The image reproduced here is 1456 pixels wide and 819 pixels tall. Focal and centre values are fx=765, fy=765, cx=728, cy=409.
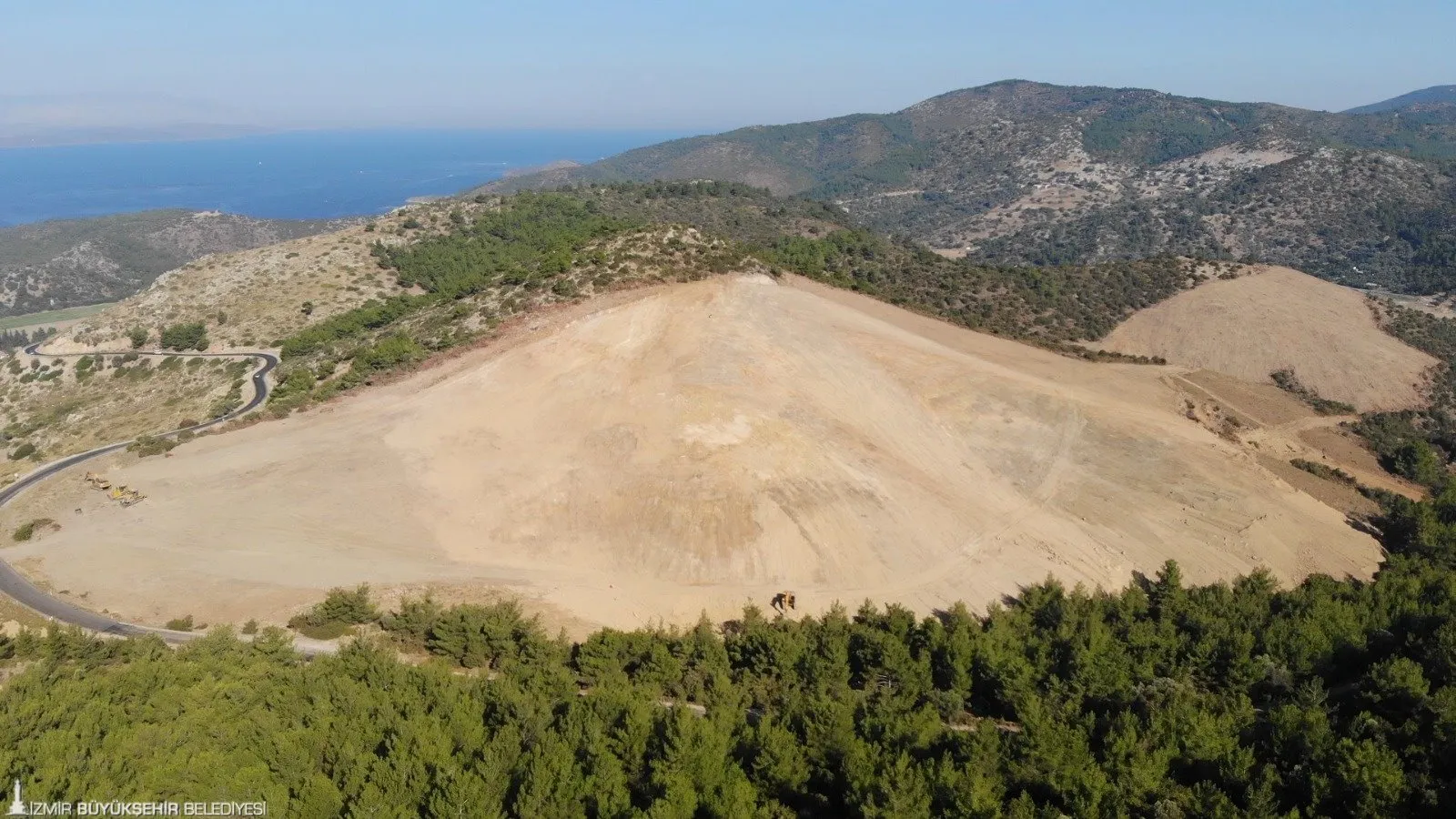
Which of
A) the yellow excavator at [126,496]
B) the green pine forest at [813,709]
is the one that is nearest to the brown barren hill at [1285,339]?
the green pine forest at [813,709]

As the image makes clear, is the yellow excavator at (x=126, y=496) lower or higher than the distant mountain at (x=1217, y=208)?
lower

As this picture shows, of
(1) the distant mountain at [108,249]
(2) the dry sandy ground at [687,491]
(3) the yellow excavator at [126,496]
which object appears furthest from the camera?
(1) the distant mountain at [108,249]

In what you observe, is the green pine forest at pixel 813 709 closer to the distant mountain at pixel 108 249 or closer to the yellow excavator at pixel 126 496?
the yellow excavator at pixel 126 496

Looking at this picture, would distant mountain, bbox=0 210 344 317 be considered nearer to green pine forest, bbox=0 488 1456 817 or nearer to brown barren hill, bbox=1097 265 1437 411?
brown barren hill, bbox=1097 265 1437 411

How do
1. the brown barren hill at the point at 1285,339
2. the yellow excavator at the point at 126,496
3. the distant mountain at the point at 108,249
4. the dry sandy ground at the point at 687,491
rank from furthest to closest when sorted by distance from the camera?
the distant mountain at the point at 108,249, the brown barren hill at the point at 1285,339, the yellow excavator at the point at 126,496, the dry sandy ground at the point at 687,491

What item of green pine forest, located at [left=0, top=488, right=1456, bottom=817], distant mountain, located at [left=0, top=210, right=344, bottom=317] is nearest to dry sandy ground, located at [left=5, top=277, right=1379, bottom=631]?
green pine forest, located at [left=0, top=488, right=1456, bottom=817]

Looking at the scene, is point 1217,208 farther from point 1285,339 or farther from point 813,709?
point 813,709

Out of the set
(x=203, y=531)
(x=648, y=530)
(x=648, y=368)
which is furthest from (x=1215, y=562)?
(x=203, y=531)
